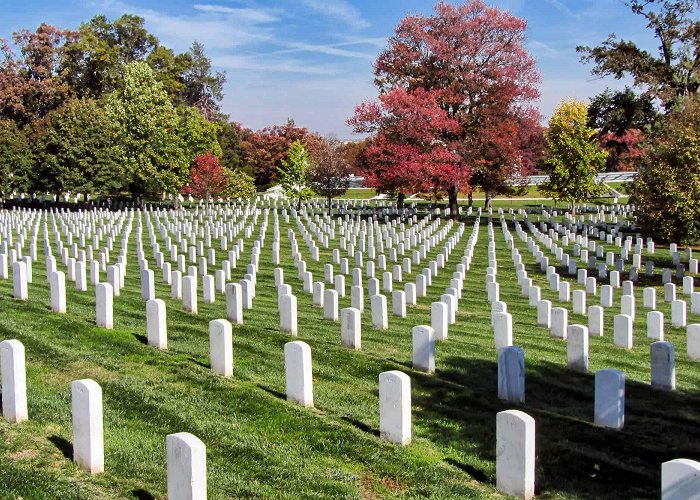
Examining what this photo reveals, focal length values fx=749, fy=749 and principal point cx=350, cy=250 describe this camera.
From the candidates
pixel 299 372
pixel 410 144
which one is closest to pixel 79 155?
pixel 410 144

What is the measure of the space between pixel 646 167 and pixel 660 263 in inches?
257

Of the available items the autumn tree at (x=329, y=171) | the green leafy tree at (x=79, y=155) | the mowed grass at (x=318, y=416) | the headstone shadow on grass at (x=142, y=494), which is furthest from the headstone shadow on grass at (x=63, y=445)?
the green leafy tree at (x=79, y=155)

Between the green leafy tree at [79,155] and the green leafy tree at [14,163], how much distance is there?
949 mm

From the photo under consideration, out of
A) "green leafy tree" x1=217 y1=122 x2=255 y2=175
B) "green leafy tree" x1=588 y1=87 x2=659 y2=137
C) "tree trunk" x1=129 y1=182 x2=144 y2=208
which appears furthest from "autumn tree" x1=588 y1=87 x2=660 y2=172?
"green leafy tree" x1=217 y1=122 x2=255 y2=175

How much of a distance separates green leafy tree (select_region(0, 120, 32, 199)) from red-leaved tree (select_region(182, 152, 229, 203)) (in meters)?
11.7

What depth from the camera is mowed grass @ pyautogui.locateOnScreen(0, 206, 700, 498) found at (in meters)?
6.43

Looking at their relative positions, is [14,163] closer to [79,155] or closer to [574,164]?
[79,155]

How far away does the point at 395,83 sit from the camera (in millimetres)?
46719

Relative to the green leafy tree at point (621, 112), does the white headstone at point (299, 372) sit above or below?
below

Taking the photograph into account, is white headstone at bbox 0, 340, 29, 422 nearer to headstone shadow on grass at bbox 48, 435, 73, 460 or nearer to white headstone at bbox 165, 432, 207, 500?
headstone shadow on grass at bbox 48, 435, 73, 460

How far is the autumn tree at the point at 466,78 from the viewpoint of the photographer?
43406mm

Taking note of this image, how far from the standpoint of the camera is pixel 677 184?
24.8m

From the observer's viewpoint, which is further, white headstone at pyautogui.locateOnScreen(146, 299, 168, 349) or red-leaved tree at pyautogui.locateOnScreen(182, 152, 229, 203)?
red-leaved tree at pyautogui.locateOnScreen(182, 152, 229, 203)

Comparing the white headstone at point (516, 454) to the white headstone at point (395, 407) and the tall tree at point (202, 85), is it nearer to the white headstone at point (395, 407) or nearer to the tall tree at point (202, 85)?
the white headstone at point (395, 407)
